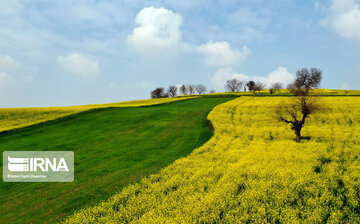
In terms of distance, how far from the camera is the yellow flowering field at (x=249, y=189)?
344 inches

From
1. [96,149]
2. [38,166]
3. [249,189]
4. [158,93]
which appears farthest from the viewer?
[158,93]

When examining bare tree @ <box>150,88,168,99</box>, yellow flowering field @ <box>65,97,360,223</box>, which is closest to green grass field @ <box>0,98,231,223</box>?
yellow flowering field @ <box>65,97,360,223</box>

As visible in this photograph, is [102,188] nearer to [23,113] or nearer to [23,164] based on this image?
[23,164]

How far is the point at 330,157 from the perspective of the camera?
49.6 ft

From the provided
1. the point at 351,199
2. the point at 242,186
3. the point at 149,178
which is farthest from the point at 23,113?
the point at 351,199

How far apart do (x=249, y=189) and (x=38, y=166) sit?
17182mm

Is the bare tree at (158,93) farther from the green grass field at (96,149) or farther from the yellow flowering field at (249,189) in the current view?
the yellow flowering field at (249,189)

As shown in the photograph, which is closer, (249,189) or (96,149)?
(249,189)

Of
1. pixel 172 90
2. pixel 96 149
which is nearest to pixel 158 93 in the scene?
pixel 172 90

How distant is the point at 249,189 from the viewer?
10.7 metres

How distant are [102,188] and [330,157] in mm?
16905

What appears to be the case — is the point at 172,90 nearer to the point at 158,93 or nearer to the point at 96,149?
the point at 158,93

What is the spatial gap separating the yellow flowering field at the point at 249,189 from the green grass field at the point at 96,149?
5.72ft

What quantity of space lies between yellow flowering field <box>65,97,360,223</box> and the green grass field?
68.6 inches
